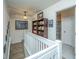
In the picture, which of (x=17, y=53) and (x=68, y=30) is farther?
(x=68, y=30)

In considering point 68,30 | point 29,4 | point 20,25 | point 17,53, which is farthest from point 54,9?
point 20,25

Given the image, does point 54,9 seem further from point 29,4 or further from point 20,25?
point 20,25

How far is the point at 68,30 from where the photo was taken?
4926 millimetres

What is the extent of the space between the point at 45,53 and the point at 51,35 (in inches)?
A: 121

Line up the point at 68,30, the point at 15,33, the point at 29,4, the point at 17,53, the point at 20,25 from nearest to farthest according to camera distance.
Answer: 1. the point at 29,4
2. the point at 17,53
3. the point at 68,30
4. the point at 15,33
5. the point at 20,25

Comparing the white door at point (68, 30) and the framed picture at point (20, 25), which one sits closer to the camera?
the white door at point (68, 30)

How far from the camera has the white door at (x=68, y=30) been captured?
457 centimetres

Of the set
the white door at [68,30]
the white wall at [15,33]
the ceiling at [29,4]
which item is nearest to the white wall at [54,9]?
the ceiling at [29,4]

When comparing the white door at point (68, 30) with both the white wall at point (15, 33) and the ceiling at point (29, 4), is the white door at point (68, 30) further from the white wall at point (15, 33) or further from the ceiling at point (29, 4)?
the white wall at point (15, 33)

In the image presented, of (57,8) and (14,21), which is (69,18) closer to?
(57,8)

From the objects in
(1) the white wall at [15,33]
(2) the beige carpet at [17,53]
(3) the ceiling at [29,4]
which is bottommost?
(2) the beige carpet at [17,53]

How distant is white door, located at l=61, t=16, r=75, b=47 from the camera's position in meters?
4.57

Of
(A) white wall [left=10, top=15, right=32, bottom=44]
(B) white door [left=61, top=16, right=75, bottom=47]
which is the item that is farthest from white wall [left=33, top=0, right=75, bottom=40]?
(A) white wall [left=10, top=15, right=32, bottom=44]

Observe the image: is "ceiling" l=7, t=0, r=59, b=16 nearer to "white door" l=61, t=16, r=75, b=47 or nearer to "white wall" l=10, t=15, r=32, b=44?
"white door" l=61, t=16, r=75, b=47
